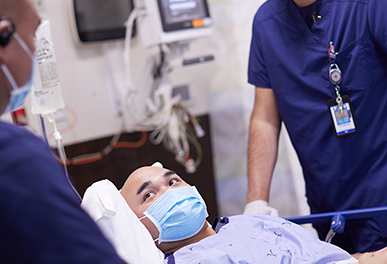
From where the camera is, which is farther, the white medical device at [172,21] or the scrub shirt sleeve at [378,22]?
the white medical device at [172,21]

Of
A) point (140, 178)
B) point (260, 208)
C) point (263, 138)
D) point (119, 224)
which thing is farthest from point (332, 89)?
point (119, 224)

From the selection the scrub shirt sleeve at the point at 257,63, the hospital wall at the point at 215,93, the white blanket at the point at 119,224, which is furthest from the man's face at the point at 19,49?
the hospital wall at the point at 215,93

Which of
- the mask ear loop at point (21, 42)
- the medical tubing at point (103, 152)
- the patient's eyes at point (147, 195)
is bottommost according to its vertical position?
the medical tubing at point (103, 152)

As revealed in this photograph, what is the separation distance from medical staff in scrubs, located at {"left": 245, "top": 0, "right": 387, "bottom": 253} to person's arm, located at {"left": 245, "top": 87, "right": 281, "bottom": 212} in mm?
12

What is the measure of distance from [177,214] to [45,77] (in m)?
0.58

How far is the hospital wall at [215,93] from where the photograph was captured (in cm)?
283

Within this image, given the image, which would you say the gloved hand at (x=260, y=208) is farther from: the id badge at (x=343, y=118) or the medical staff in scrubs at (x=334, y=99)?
the id badge at (x=343, y=118)

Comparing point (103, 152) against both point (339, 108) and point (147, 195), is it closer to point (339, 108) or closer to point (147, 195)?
point (147, 195)

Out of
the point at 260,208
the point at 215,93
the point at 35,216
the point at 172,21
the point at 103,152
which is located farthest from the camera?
the point at 215,93

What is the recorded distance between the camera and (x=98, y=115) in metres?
2.97

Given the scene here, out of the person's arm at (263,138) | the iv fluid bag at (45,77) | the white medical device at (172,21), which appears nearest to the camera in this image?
the iv fluid bag at (45,77)

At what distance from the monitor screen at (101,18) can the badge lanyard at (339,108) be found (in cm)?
157

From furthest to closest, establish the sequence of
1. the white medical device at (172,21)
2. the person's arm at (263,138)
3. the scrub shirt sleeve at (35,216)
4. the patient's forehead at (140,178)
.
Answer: the white medical device at (172,21) < the person's arm at (263,138) < the patient's forehead at (140,178) < the scrub shirt sleeve at (35,216)

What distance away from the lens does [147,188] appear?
1.62 meters
